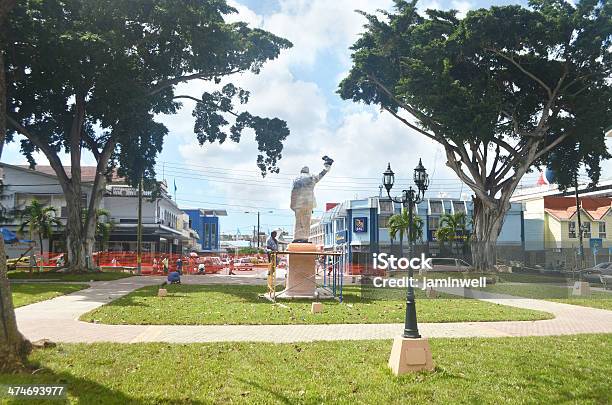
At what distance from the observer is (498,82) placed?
34.6 metres

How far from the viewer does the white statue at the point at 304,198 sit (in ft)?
62.2

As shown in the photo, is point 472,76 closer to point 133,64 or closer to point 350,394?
point 133,64

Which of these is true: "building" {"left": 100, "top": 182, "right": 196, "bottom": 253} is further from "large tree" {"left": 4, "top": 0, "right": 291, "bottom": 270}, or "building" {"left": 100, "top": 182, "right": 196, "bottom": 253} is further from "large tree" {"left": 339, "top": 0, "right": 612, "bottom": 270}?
Result: "large tree" {"left": 339, "top": 0, "right": 612, "bottom": 270}

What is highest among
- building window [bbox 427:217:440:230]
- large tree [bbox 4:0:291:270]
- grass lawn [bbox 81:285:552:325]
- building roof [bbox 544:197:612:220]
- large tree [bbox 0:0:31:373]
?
large tree [bbox 4:0:291:270]

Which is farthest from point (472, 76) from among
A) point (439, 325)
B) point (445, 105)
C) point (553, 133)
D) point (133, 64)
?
point (439, 325)

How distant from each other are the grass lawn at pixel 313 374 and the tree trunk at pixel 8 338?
31 centimetres

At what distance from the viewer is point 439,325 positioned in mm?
12883

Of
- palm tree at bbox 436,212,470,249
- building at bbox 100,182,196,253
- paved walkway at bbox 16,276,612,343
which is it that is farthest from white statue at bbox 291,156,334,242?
palm tree at bbox 436,212,470,249

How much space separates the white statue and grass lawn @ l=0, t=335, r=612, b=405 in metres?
9.55

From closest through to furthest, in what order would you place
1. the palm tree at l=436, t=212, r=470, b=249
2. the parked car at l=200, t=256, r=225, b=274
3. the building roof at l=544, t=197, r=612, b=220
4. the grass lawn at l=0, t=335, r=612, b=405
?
the grass lawn at l=0, t=335, r=612, b=405 < the parked car at l=200, t=256, r=225, b=274 < the palm tree at l=436, t=212, r=470, b=249 < the building roof at l=544, t=197, r=612, b=220

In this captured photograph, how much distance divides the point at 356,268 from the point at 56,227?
94.5ft

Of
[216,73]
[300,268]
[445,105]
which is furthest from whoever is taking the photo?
[216,73]

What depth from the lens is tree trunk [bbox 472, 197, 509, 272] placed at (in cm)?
3572

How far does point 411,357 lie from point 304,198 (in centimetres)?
1176
